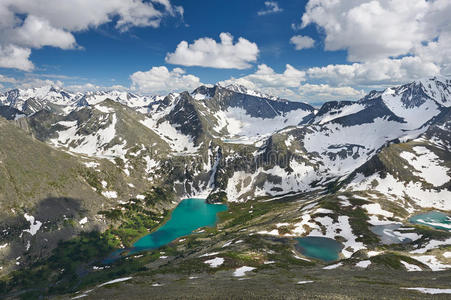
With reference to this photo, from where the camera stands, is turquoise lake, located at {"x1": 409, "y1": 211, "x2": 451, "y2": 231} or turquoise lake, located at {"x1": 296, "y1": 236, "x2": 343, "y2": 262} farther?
turquoise lake, located at {"x1": 409, "y1": 211, "x2": 451, "y2": 231}

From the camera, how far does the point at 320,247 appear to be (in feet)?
446

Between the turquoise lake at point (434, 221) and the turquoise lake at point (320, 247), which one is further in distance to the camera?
the turquoise lake at point (434, 221)

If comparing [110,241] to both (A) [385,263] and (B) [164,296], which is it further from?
(A) [385,263]

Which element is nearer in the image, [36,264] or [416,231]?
[416,231]

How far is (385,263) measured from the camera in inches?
3396

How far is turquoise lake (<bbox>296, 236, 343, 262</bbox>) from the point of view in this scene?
124250mm

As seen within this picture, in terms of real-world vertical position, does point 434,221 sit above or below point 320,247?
below

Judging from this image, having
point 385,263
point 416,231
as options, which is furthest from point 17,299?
point 416,231

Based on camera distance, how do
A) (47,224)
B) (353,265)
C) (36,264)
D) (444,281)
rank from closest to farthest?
(444,281)
(353,265)
(36,264)
(47,224)

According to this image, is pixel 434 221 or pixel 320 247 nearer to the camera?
pixel 320 247

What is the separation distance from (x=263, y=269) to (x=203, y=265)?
76.7 ft

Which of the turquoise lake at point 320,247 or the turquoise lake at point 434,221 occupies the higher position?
the turquoise lake at point 320,247

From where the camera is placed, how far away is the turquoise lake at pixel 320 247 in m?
124

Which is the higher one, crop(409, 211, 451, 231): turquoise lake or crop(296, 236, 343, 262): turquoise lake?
crop(296, 236, 343, 262): turquoise lake
